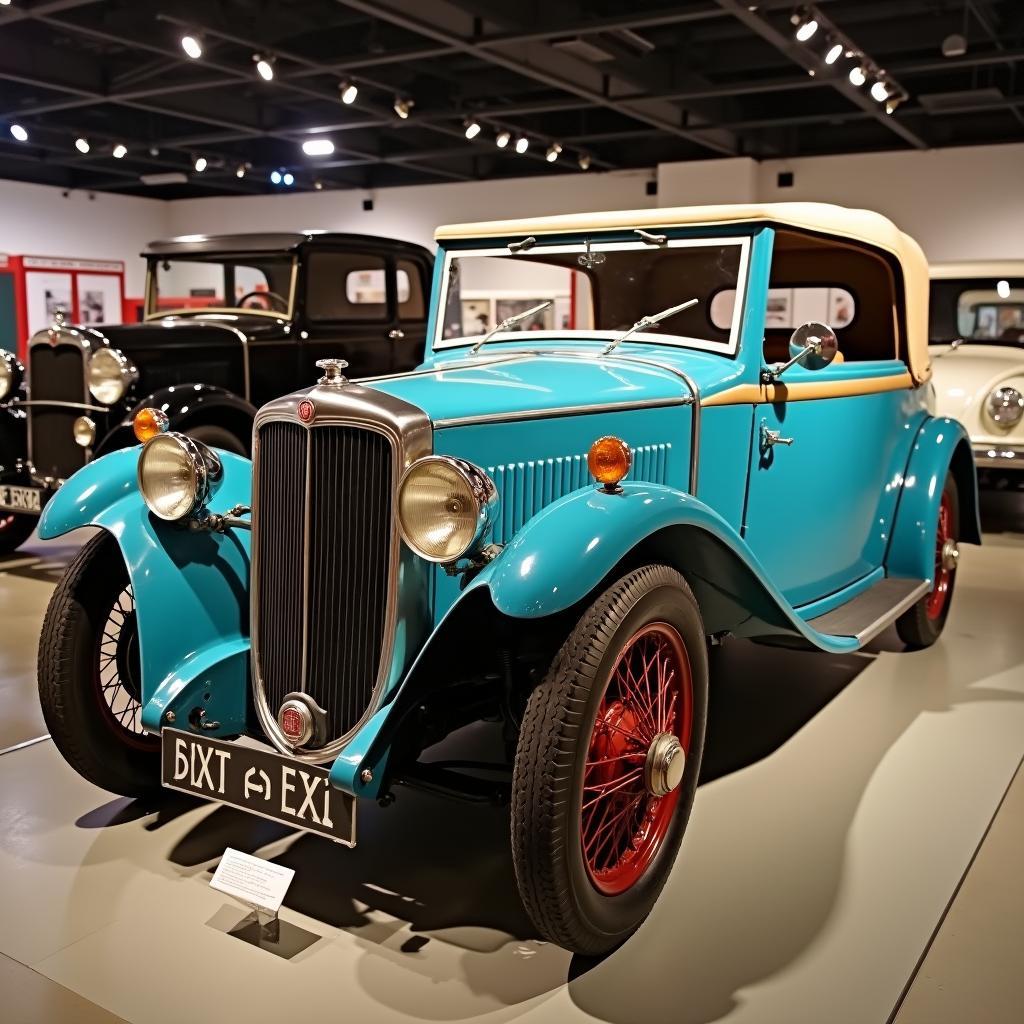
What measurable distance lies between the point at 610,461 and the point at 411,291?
16.9 ft

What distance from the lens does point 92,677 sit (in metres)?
2.60

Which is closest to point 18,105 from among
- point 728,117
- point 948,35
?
point 728,117

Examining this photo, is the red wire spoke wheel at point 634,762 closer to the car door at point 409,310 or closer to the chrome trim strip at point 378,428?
the chrome trim strip at point 378,428

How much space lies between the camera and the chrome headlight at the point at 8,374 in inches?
229

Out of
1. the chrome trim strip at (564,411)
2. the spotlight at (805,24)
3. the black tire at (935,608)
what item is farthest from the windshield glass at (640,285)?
the spotlight at (805,24)

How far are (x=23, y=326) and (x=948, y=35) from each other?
9.14m

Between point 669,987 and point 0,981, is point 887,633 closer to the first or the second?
point 669,987

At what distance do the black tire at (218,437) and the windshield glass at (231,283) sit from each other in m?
1.03

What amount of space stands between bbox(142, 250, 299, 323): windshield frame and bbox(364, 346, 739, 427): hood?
3.17m

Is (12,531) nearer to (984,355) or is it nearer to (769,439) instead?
(769,439)

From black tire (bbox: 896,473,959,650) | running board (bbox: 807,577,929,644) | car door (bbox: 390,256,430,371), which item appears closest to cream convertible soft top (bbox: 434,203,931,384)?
black tire (bbox: 896,473,959,650)

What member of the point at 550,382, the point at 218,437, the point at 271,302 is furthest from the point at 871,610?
the point at 271,302

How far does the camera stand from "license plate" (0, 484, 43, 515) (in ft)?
17.0

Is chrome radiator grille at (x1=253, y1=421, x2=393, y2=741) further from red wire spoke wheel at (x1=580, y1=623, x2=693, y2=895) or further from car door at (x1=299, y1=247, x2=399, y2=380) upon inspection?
car door at (x1=299, y1=247, x2=399, y2=380)
